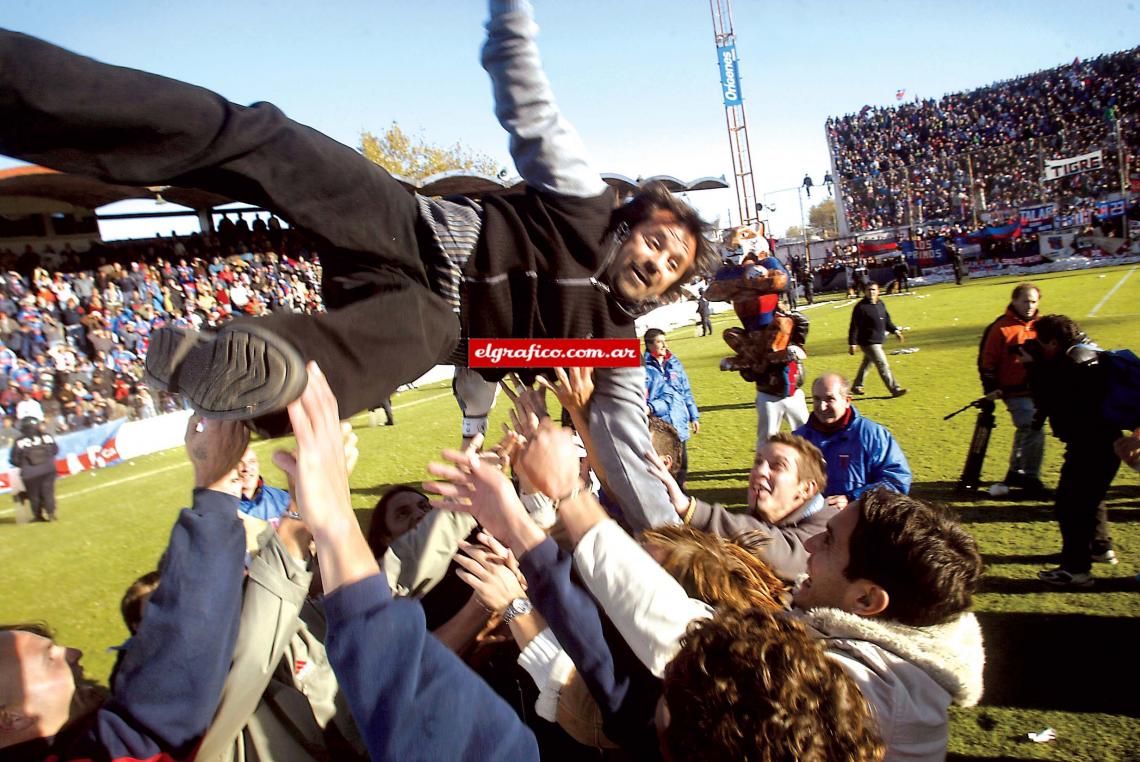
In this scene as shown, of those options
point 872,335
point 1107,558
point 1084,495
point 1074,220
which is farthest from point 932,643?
point 1074,220

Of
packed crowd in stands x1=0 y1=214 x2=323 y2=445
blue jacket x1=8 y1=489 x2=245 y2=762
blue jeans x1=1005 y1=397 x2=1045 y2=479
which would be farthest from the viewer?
packed crowd in stands x1=0 y1=214 x2=323 y2=445

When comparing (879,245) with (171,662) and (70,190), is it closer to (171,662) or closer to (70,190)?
(70,190)

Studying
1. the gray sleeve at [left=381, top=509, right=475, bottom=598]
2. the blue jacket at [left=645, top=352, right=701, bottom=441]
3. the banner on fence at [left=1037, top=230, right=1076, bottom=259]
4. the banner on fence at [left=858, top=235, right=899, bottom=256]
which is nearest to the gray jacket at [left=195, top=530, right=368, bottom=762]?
the gray sleeve at [left=381, top=509, right=475, bottom=598]

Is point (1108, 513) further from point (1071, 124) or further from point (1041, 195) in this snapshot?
point (1071, 124)

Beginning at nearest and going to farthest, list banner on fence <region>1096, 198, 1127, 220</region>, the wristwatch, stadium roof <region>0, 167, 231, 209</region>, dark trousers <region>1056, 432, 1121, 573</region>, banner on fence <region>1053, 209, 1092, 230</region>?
the wristwatch, stadium roof <region>0, 167, 231, 209</region>, dark trousers <region>1056, 432, 1121, 573</region>, banner on fence <region>1096, 198, 1127, 220</region>, banner on fence <region>1053, 209, 1092, 230</region>

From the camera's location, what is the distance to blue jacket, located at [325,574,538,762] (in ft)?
3.80

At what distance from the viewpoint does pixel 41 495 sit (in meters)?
8.91

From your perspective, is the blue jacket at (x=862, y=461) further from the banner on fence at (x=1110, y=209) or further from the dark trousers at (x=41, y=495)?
the banner on fence at (x=1110, y=209)

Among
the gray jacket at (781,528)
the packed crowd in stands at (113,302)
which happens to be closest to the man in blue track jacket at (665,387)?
the gray jacket at (781,528)

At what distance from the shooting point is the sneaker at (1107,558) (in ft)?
13.8

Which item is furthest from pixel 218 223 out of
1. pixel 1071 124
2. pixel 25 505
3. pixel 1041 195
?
pixel 1071 124

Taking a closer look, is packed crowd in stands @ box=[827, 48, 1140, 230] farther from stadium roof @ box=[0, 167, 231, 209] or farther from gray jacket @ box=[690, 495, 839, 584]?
gray jacket @ box=[690, 495, 839, 584]

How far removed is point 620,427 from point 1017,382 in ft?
16.0

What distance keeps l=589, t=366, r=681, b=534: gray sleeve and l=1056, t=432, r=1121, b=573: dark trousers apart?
3125mm
